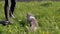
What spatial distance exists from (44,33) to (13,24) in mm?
1848

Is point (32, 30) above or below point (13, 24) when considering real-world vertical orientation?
above

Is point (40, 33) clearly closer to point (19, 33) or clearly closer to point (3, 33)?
point (19, 33)

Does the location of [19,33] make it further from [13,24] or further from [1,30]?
[13,24]

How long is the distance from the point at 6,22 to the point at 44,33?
185 centimetres

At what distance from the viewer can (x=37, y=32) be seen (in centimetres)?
534

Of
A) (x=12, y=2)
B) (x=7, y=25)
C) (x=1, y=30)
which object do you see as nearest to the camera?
(x=1, y=30)

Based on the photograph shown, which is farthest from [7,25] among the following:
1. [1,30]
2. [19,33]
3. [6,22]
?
[19,33]

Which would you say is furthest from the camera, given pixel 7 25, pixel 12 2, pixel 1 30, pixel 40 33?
pixel 12 2

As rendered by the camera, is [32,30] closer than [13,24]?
Yes

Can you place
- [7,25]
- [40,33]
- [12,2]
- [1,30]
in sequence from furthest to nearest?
[12,2]
[7,25]
[1,30]
[40,33]

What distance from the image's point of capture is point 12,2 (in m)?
7.54

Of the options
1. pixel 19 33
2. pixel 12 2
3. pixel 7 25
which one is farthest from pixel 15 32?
pixel 12 2

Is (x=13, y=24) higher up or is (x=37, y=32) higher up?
(x=37, y=32)

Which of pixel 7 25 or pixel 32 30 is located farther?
pixel 7 25
